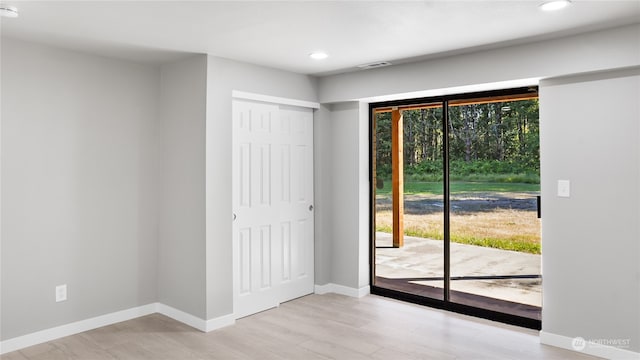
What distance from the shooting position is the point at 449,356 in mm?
3223

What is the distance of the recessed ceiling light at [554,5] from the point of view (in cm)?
256

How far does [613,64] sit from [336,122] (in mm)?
2556

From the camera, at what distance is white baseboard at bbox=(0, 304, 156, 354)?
3332 millimetres

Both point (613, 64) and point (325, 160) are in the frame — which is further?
point (325, 160)

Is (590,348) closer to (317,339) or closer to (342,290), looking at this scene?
(317,339)

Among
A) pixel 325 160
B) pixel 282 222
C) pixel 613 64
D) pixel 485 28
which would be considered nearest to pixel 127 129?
pixel 282 222

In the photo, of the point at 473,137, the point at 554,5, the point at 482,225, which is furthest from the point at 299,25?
the point at 482,225

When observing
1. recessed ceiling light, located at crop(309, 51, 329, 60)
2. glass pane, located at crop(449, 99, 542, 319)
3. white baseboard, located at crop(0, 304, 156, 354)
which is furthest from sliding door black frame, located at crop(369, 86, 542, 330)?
white baseboard, located at crop(0, 304, 156, 354)

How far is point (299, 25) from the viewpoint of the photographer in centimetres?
296

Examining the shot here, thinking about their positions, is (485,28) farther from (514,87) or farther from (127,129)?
(127,129)

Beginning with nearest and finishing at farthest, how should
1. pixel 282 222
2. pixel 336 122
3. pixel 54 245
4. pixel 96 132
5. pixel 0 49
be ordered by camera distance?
pixel 0 49 → pixel 54 245 → pixel 96 132 → pixel 282 222 → pixel 336 122

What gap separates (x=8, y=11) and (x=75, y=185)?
4.79 feet

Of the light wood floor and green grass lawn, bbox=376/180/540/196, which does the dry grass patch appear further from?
the light wood floor

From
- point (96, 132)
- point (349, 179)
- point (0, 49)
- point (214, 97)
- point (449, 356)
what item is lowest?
point (449, 356)
